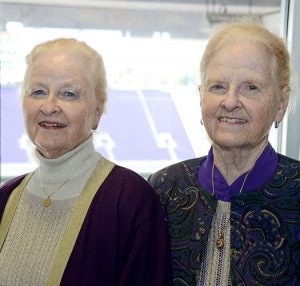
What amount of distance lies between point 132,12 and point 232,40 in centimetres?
101

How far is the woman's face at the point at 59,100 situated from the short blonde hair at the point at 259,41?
344mm

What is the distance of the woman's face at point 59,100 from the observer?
1319mm

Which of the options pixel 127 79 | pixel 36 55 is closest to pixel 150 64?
pixel 127 79

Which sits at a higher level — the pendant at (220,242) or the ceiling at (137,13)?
the ceiling at (137,13)

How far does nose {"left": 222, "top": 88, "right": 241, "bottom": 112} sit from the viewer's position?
1.25 m

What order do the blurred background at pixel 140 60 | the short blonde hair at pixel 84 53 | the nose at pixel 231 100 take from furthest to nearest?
the blurred background at pixel 140 60, the short blonde hair at pixel 84 53, the nose at pixel 231 100

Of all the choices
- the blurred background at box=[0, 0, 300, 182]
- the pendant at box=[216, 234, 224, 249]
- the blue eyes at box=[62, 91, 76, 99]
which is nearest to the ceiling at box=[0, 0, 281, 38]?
the blurred background at box=[0, 0, 300, 182]

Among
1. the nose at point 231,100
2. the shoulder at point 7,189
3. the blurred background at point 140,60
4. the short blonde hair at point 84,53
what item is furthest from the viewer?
the blurred background at point 140,60

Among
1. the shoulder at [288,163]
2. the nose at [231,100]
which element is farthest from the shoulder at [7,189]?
the shoulder at [288,163]

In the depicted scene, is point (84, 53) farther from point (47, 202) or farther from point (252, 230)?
point (252, 230)

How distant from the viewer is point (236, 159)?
4.44 ft

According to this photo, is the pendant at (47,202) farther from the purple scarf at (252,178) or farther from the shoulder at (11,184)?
the purple scarf at (252,178)

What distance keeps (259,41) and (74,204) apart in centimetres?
67

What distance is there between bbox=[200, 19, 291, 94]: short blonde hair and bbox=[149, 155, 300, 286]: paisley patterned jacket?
0.82ft
